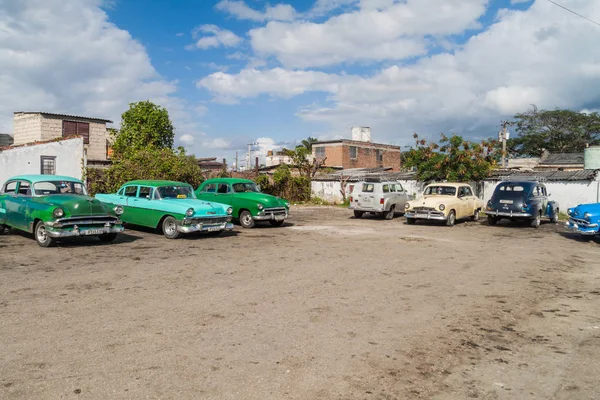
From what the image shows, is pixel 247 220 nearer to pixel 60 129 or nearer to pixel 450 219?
pixel 450 219

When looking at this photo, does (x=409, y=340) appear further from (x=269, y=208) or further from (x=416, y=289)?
(x=269, y=208)

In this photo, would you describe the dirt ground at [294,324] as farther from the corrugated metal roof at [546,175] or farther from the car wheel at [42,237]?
the corrugated metal roof at [546,175]

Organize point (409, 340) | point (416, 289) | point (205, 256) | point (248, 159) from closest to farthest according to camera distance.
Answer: point (409, 340) → point (416, 289) → point (205, 256) → point (248, 159)

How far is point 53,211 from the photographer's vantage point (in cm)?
1086

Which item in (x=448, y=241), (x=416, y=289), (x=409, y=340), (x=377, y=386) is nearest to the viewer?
(x=377, y=386)

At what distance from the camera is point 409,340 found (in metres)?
5.23

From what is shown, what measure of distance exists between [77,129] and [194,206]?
26.0 meters

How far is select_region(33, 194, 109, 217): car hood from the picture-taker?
36.3 ft

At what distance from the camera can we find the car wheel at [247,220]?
16131 mm

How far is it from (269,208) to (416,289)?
8.89 metres

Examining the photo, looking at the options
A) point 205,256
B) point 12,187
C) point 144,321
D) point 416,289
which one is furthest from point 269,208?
point 144,321

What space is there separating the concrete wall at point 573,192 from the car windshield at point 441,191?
719 centimetres

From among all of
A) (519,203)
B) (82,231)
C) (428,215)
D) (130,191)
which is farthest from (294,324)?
(519,203)

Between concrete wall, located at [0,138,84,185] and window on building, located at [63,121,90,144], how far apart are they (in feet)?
34.9
